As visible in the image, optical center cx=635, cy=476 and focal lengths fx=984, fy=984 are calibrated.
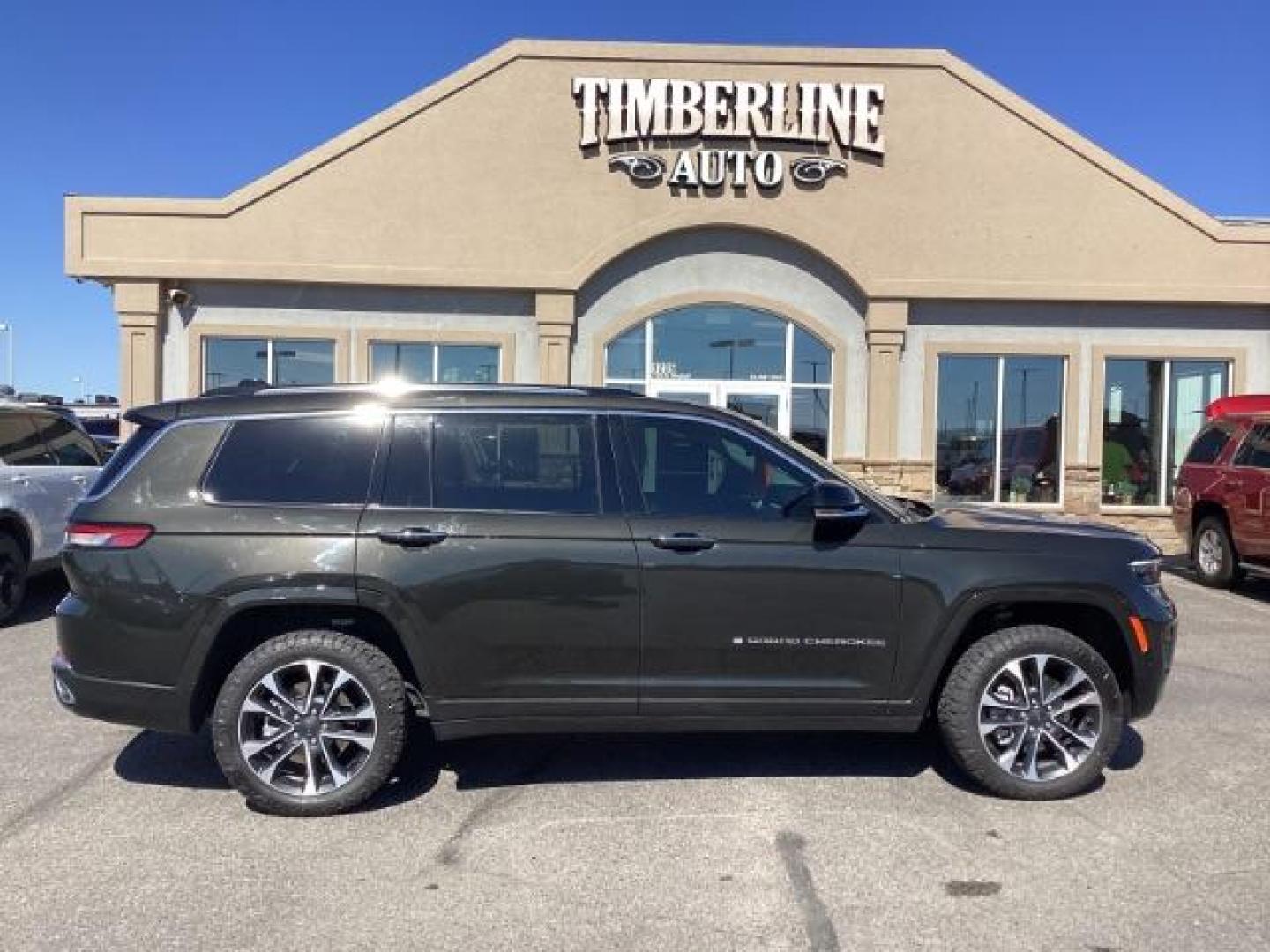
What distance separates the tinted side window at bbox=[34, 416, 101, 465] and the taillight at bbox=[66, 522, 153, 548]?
5.51 metres

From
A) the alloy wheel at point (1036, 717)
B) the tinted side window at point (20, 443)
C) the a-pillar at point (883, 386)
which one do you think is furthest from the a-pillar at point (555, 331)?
the alloy wheel at point (1036, 717)

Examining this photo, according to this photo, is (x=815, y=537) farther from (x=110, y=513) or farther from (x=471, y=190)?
(x=471, y=190)

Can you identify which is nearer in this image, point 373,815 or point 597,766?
point 373,815

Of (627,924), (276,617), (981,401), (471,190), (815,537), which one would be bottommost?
(627,924)

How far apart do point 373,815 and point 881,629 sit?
2.35 metres

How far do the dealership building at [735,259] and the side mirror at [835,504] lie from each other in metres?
8.88

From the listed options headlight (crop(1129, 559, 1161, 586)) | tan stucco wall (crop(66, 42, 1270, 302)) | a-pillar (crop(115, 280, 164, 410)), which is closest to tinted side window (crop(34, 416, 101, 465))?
a-pillar (crop(115, 280, 164, 410))

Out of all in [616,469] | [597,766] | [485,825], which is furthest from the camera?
[597,766]

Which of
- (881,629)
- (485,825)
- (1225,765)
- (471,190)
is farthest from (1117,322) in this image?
(485,825)

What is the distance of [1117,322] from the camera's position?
13.4 metres

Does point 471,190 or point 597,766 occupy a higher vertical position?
point 471,190

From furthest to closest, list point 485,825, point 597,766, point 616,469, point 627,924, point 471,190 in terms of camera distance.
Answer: point 471,190
point 597,766
point 616,469
point 485,825
point 627,924

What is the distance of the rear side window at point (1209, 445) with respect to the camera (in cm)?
1060

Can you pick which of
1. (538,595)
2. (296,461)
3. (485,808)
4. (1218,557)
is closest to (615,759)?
(485,808)
